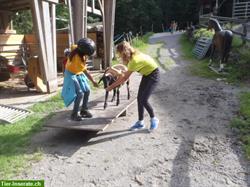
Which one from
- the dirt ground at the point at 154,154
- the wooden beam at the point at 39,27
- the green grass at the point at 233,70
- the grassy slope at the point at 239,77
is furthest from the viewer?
the green grass at the point at 233,70

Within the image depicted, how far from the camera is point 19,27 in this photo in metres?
25.0

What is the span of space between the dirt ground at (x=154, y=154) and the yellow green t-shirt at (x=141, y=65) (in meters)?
1.12

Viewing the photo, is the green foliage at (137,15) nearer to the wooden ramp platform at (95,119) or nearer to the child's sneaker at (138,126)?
the wooden ramp platform at (95,119)

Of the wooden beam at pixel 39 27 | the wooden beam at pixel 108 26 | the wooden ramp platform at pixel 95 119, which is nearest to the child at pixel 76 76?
the wooden ramp platform at pixel 95 119

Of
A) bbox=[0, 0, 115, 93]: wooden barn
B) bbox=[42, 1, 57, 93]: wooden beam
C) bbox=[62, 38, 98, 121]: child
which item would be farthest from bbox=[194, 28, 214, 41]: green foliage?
bbox=[62, 38, 98, 121]: child

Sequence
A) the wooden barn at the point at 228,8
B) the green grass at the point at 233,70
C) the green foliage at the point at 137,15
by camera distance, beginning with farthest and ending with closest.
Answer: the green foliage at the point at 137,15
the wooden barn at the point at 228,8
the green grass at the point at 233,70

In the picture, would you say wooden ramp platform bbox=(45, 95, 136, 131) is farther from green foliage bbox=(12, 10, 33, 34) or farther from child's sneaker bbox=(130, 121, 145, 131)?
green foliage bbox=(12, 10, 33, 34)

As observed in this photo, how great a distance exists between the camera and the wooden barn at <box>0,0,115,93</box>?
25.7ft

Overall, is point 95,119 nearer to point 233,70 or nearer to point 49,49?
point 49,49

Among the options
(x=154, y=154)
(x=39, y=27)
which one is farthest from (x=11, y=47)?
(x=154, y=154)

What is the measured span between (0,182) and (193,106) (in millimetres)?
4419

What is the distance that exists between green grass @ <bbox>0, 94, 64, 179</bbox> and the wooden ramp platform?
0.50 m

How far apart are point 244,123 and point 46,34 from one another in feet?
17.9

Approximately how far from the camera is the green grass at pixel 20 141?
13.4ft
